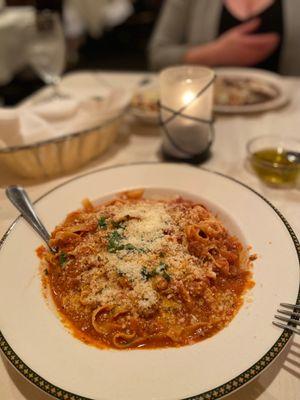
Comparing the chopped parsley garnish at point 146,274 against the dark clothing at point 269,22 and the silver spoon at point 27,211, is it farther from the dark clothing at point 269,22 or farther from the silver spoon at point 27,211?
the dark clothing at point 269,22

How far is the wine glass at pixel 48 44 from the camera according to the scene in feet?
7.06

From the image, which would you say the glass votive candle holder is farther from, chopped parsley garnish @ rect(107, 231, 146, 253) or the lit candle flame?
chopped parsley garnish @ rect(107, 231, 146, 253)

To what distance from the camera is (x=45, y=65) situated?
2.25 meters

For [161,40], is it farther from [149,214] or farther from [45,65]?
[149,214]

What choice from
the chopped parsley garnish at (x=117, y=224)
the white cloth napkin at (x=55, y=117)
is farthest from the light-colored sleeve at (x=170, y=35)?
the chopped parsley garnish at (x=117, y=224)

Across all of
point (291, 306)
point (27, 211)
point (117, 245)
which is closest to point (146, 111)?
point (27, 211)

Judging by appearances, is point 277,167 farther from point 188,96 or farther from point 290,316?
point 290,316

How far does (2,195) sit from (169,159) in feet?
2.44

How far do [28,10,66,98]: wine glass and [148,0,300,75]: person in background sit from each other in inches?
41.2

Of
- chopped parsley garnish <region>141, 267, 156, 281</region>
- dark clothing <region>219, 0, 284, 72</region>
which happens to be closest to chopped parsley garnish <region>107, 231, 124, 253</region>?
chopped parsley garnish <region>141, 267, 156, 281</region>

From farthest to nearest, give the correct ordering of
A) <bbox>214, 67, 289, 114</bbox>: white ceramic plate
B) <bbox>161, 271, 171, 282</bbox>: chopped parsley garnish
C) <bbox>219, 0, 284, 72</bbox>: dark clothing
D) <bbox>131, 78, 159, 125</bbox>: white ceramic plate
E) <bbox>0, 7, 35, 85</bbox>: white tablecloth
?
1. <bbox>0, 7, 35, 85</bbox>: white tablecloth
2. <bbox>219, 0, 284, 72</bbox>: dark clothing
3. <bbox>214, 67, 289, 114</bbox>: white ceramic plate
4. <bbox>131, 78, 159, 125</bbox>: white ceramic plate
5. <bbox>161, 271, 171, 282</bbox>: chopped parsley garnish

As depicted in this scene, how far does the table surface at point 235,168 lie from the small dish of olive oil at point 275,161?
44mm

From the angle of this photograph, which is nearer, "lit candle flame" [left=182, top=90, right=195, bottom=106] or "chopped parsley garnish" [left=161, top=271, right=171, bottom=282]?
"chopped parsley garnish" [left=161, top=271, right=171, bottom=282]

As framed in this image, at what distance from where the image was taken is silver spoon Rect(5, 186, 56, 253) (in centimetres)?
128
